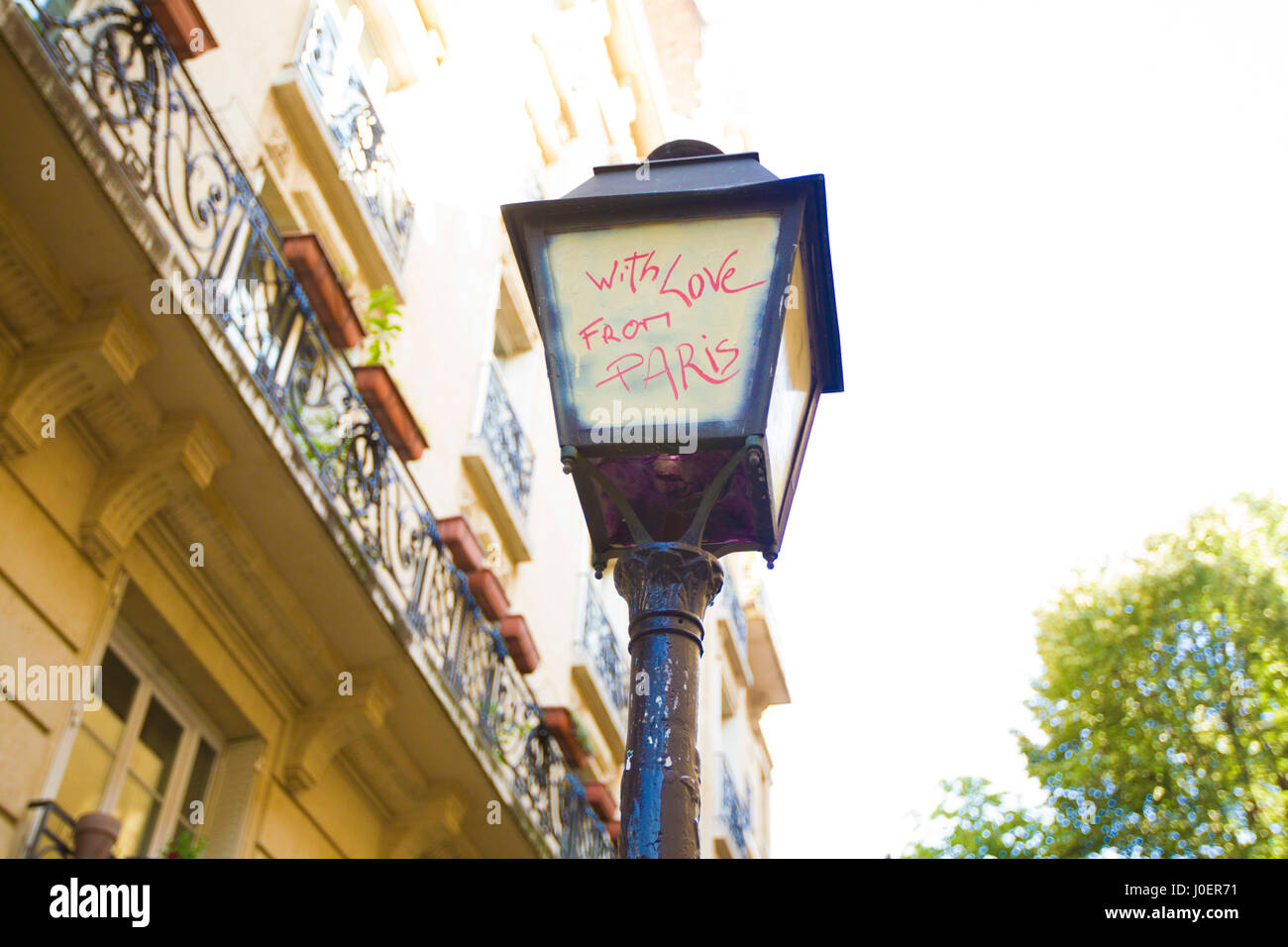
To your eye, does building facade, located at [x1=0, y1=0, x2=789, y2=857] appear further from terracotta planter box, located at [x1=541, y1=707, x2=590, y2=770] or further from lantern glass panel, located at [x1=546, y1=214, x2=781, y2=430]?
lantern glass panel, located at [x1=546, y1=214, x2=781, y2=430]

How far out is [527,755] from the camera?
10.5 m

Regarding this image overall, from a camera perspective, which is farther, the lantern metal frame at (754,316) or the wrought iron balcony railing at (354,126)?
the wrought iron balcony railing at (354,126)

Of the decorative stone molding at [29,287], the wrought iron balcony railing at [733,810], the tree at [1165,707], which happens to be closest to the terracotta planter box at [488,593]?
the decorative stone molding at [29,287]

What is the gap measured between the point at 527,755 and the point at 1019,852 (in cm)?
1172

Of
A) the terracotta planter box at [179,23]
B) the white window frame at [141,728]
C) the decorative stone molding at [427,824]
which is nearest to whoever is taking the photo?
the white window frame at [141,728]

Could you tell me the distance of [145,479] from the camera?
691cm

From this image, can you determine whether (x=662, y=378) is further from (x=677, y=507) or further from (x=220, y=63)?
(x=220, y=63)

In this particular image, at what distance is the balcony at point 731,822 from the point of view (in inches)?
745

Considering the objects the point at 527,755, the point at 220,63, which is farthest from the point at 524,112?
the point at 527,755

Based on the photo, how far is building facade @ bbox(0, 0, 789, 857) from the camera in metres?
6.23

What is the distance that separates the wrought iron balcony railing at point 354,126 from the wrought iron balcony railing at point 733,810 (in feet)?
37.5

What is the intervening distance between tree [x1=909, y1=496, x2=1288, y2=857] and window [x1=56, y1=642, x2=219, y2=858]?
14684 millimetres

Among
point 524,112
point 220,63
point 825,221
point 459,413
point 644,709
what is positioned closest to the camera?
point 644,709

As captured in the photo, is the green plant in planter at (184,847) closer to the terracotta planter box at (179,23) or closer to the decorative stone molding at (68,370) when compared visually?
the decorative stone molding at (68,370)
